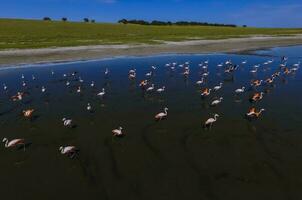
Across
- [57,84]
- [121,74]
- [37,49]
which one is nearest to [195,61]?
[121,74]

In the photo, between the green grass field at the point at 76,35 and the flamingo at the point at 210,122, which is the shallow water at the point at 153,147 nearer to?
the flamingo at the point at 210,122

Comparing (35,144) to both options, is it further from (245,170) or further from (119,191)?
(245,170)

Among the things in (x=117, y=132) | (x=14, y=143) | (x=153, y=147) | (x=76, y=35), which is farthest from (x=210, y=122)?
(x=76, y=35)

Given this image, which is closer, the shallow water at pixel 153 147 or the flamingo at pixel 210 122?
the shallow water at pixel 153 147

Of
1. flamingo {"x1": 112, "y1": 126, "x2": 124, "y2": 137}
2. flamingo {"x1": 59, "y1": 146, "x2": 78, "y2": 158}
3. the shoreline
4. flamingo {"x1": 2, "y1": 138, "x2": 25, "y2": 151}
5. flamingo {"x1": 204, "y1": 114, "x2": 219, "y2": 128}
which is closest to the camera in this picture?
flamingo {"x1": 59, "y1": 146, "x2": 78, "y2": 158}

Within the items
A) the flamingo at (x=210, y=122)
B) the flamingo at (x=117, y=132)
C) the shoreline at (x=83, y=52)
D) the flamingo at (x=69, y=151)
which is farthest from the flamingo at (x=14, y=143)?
the shoreline at (x=83, y=52)

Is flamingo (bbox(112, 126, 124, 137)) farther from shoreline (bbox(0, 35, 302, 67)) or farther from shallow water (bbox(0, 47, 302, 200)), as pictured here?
shoreline (bbox(0, 35, 302, 67))

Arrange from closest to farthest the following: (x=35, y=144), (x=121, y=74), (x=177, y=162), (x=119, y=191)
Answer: (x=119, y=191) < (x=177, y=162) < (x=35, y=144) < (x=121, y=74)

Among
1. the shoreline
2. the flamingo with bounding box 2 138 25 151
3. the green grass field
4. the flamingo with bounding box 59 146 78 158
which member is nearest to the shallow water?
the flamingo with bounding box 59 146 78 158
